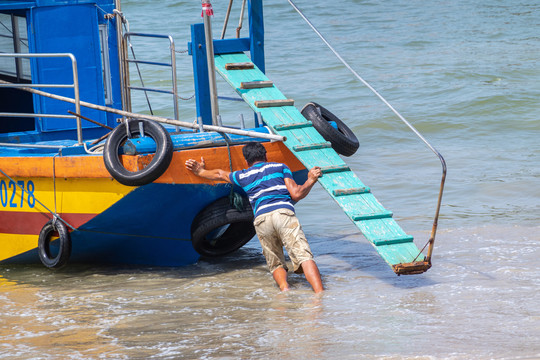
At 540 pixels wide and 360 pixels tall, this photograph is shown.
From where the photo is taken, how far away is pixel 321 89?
1895 cm

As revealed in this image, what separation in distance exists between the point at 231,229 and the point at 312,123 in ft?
5.14

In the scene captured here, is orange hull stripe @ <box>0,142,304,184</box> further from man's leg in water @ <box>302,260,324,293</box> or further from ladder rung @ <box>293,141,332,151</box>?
man's leg in water @ <box>302,260,324,293</box>

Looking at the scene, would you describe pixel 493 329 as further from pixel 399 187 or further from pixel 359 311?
pixel 399 187

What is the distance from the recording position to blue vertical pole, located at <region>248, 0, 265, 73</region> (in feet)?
24.9

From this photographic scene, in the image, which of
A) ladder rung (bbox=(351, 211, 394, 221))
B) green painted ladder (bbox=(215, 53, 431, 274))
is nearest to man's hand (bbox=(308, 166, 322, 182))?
green painted ladder (bbox=(215, 53, 431, 274))

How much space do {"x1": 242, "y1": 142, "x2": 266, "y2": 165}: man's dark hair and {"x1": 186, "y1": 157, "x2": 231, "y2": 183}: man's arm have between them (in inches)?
8.9

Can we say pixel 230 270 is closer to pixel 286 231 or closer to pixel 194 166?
pixel 286 231

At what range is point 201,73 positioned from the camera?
729 centimetres

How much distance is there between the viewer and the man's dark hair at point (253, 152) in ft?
21.4

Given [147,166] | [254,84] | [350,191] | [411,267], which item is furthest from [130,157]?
[411,267]

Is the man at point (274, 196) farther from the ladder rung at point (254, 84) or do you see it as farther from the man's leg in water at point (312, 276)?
the ladder rung at point (254, 84)

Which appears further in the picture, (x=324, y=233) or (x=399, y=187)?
(x=399, y=187)

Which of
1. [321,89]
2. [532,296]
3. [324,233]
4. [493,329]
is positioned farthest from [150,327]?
[321,89]

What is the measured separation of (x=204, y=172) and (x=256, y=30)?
1924mm
